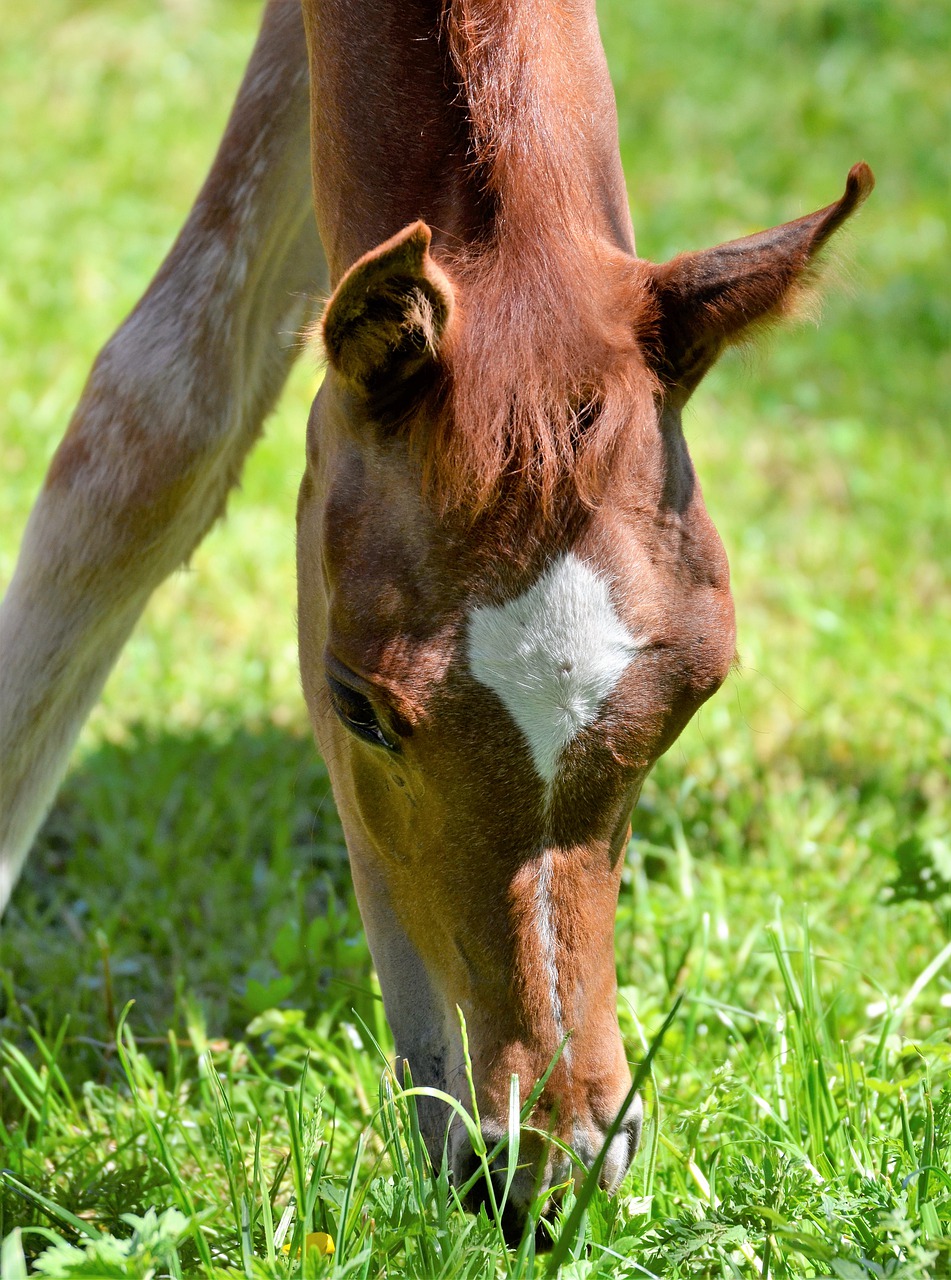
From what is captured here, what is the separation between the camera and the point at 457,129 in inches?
80.9

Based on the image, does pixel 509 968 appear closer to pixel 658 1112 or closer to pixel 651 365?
pixel 658 1112

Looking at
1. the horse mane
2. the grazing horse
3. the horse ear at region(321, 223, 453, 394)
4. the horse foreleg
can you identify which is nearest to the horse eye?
the grazing horse

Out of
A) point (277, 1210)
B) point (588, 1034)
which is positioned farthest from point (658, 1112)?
point (277, 1210)

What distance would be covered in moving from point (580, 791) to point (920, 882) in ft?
3.64

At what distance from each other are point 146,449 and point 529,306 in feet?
2.97

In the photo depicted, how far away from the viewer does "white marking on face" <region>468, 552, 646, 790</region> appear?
1732 mm

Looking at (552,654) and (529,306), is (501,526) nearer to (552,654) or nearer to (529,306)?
(552,654)

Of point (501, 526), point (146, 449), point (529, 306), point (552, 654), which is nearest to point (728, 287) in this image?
point (529, 306)

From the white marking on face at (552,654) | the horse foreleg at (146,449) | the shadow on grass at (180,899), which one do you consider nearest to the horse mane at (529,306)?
the white marking on face at (552,654)

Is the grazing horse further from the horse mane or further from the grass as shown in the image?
the grass

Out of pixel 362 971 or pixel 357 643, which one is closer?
pixel 357 643

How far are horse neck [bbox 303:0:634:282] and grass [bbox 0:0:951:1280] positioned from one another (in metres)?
0.38

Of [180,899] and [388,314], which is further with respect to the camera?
[180,899]

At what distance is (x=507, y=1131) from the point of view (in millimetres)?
1772
